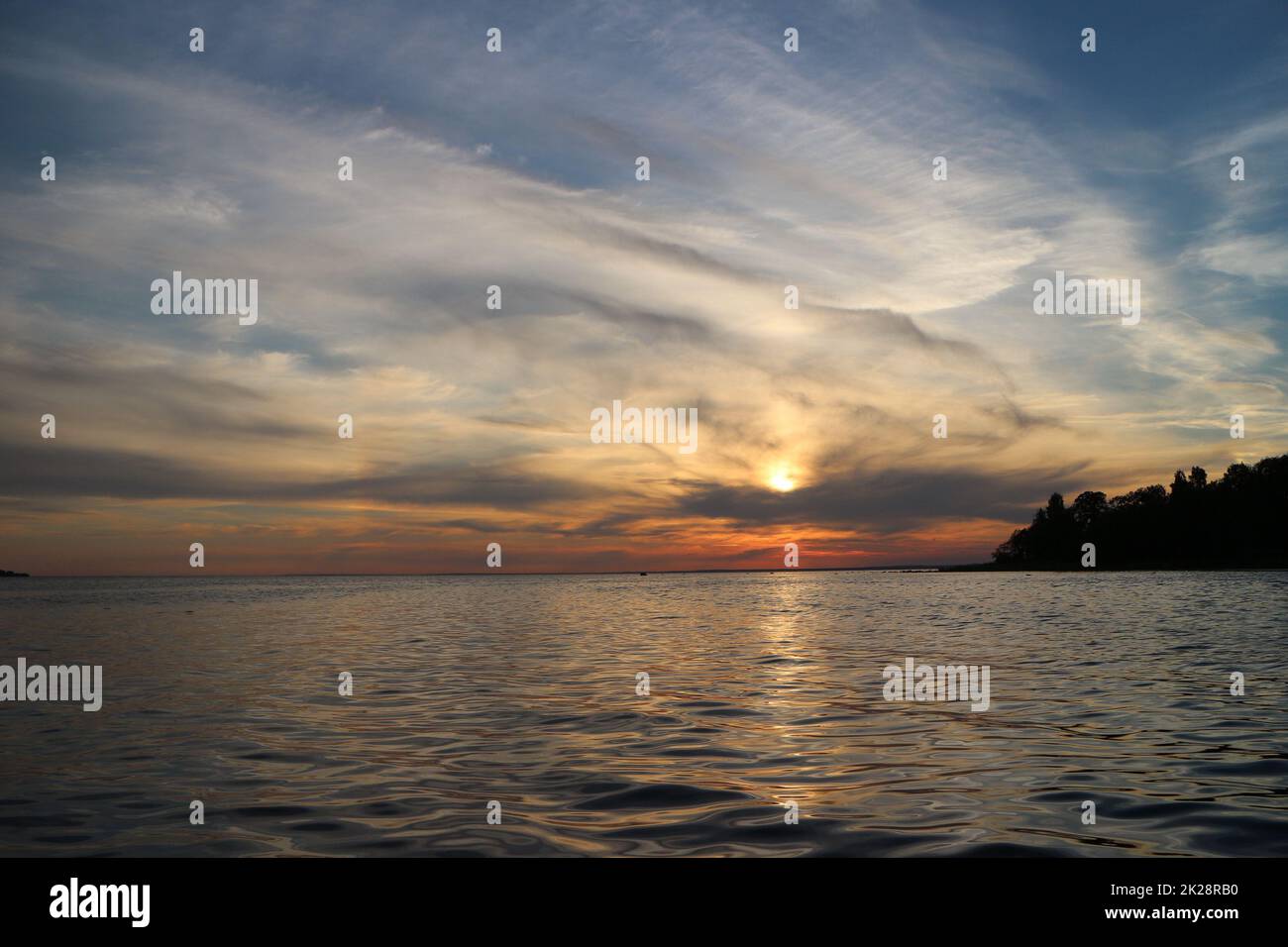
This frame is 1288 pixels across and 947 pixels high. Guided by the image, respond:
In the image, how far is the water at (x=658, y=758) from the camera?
9.93m

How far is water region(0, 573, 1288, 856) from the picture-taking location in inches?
391

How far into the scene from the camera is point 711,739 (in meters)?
15.8

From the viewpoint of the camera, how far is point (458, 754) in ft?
47.4

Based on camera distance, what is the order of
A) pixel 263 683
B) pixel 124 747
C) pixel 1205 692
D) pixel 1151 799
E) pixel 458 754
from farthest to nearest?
pixel 263 683
pixel 1205 692
pixel 124 747
pixel 458 754
pixel 1151 799

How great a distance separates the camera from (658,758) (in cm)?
1418
